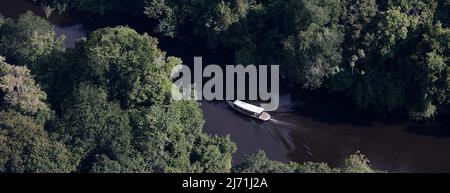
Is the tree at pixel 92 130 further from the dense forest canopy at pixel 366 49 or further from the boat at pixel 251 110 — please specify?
the dense forest canopy at pixel 366 49

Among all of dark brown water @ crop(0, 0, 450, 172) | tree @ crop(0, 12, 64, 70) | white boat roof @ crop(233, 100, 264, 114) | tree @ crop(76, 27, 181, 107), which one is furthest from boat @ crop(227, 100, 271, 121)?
tree @ crop(0, 12, 64, 70)

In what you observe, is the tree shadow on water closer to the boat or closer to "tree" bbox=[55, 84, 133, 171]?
the boat

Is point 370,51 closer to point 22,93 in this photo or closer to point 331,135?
point 331,135

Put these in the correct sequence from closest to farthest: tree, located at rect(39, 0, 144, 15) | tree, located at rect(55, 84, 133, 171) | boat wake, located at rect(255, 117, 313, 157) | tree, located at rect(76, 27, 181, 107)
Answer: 1. tree, located at rect(55, 84, 133, 171)
2. tree, located at rect(76, 27, 181, 107)
3. boat wake, located at rect(255, 117, 313, 157)
4. tree, located at rect(39, 0, 144, 15)

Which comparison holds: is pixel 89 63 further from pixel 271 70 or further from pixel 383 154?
pixel 383 154

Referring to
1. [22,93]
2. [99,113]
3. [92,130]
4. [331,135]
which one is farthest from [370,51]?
[22,93]
